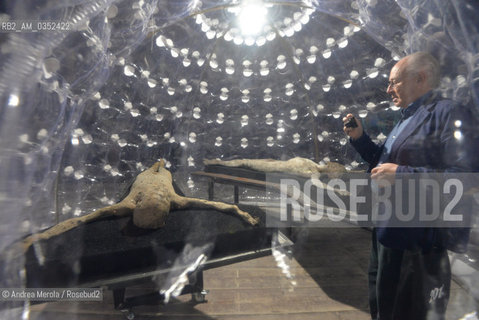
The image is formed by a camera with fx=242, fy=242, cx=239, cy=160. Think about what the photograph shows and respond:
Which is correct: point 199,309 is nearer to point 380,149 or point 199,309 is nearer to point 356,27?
point 380,149

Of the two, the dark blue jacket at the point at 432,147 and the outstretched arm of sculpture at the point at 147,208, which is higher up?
the dark blue jacket at the point at 432,147

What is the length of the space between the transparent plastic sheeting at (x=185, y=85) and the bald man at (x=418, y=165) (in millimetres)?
185

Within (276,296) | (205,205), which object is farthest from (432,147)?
(205,205)

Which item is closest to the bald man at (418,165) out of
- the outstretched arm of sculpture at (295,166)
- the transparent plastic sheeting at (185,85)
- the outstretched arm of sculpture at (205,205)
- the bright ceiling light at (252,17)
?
the transparent plastic sheeting at (185,85)

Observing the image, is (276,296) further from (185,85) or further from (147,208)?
(185,85)

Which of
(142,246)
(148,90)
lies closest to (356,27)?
(148,90)

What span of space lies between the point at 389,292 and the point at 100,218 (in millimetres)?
1879

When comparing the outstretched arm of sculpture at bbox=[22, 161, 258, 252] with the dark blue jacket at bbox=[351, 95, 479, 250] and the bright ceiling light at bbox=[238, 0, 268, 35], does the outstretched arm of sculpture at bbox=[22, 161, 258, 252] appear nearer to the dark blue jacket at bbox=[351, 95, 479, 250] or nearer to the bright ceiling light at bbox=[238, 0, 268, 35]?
the dark blue jacket at bbox=[351, 95, 479, 250]

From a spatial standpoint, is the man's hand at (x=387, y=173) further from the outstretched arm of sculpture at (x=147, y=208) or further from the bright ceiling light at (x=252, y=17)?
the bright ceiling light at (x=252, y=17)

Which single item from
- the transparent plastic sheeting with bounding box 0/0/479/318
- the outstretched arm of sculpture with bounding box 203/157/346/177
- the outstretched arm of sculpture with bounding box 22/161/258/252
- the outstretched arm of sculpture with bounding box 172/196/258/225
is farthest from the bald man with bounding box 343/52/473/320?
the outstretched arm of sculpture with bounding box 203/157/346/177

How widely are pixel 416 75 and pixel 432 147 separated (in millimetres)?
313

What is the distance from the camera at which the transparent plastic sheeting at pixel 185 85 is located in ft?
3.28

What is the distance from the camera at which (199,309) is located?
1.65 m

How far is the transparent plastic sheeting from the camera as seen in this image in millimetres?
1001
